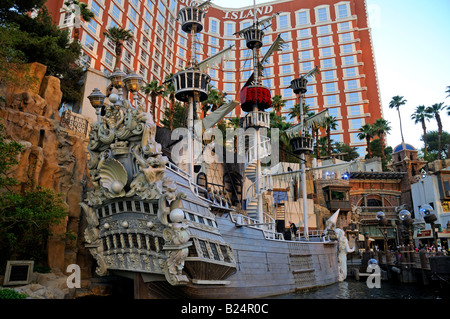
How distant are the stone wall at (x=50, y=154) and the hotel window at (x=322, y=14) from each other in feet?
183

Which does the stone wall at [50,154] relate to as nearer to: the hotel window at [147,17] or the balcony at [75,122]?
the balcony at [75,122]

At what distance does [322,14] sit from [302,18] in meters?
3.66

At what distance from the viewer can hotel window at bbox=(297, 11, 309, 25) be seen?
60.9m

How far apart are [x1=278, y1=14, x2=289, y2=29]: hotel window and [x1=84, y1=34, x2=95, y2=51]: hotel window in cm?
3932

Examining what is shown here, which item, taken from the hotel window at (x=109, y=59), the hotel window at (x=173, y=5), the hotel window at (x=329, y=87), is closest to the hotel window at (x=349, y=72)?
the hotel window at (x=329, y=87)

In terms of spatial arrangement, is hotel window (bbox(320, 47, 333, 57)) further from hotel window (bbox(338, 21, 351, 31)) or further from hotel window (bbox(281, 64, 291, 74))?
hotel window (bbox(281, 64, 291, 74))

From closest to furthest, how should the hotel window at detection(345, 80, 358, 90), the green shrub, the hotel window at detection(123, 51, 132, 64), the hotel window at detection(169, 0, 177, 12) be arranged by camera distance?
the green shrub → the hotel window at detection(123, 51, 132, 64) → the hotel window at detection(169, 0, 177, 12) → the hotel window at detection(345, 80, 358, 90)

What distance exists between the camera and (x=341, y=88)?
57250mm

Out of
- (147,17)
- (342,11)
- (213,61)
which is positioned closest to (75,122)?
(213,61)

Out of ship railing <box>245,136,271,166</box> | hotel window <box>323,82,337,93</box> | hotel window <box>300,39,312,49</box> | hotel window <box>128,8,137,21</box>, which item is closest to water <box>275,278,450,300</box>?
ship railing <box>245,136,271,166</box>

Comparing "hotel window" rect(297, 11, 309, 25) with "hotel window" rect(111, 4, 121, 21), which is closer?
"hotel window" rect(111, 4, 121, 21)

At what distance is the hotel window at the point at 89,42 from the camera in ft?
110

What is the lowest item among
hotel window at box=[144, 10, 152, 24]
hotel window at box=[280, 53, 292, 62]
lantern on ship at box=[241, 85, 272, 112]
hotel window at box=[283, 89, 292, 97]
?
lantern on ship at box=[241, 85, 272, 112]

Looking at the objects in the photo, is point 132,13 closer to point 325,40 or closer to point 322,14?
point 325,40
